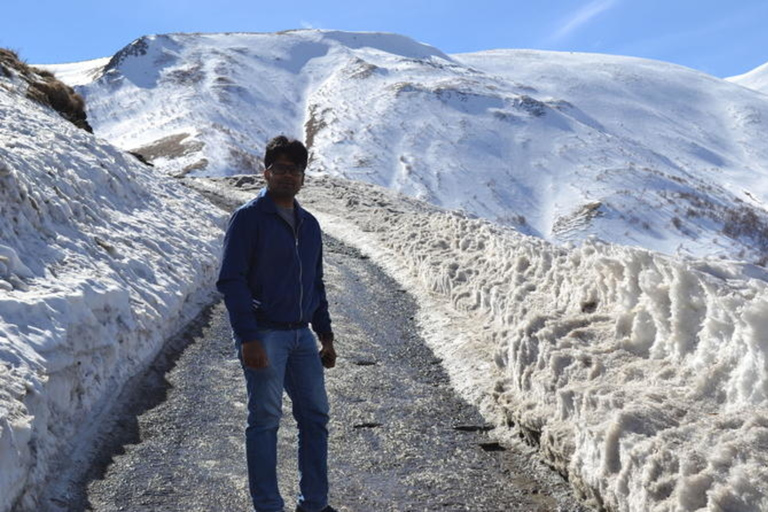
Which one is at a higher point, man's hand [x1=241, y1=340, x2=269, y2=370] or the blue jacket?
the blue jacket

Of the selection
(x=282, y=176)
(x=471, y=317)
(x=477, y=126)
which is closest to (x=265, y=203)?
(x=282, y=176)

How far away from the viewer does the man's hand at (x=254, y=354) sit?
479 centimetres

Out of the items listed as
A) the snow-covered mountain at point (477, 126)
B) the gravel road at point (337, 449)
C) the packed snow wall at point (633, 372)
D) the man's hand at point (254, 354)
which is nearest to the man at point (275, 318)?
the man's hand at point (254, 354)

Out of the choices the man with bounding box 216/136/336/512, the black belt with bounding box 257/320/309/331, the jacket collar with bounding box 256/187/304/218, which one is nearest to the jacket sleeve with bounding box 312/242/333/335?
the man with bounding box 216/136/336/512

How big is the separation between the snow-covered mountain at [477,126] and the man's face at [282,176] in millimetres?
46285

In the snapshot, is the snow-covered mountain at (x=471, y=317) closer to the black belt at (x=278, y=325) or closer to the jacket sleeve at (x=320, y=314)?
the black belt at (x=278, y=325)

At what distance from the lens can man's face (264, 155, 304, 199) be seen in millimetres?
5051

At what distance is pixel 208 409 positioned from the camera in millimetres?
7629

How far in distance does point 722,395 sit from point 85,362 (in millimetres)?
5563

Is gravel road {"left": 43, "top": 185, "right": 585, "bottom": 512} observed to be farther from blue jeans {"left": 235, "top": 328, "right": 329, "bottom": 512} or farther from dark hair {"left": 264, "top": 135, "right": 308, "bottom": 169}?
dark hair {"left": 264, "top": 135, "right": 308, "bottom": 169}

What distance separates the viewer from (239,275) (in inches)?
193

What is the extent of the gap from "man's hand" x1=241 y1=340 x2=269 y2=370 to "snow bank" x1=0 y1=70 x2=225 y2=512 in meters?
1.69

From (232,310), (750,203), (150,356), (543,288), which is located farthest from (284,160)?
(750,203)

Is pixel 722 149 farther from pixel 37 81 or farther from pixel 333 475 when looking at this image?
pixel 333 475
